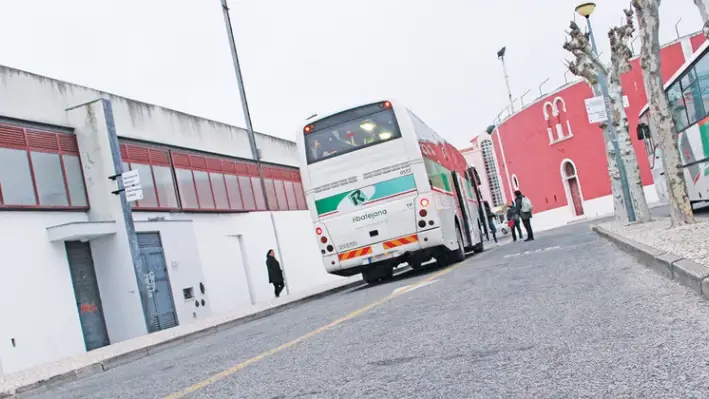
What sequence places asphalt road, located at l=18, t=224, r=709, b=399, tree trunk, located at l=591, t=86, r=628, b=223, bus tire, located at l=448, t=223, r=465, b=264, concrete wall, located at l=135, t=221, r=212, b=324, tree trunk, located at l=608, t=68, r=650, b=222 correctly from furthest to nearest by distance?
concrete wall, located at l=135, t=221, r=212, b=324 → tree trunk, located at l=591, t=86, r=628, b=223 → bus tire, located at l=448, t=223, r=465, b=264 → tree trunk, located at l=608, t=68, r=650, b=222 → asphalt road, located at l=18, t=224, r=709, b=399

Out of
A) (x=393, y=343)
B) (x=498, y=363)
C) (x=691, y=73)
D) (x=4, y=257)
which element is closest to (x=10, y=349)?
(x=4, y=257)

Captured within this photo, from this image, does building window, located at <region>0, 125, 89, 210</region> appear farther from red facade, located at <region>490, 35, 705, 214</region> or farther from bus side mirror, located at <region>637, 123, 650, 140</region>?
red facade, located at <region>490, 35, 705, 214</region>

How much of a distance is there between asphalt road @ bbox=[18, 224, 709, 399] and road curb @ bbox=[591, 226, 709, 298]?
130 millimetres

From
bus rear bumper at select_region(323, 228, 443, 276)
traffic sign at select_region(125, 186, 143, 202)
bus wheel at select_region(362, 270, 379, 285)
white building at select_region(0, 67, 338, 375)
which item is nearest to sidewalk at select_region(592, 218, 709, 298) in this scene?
bus rear bumper at select_region(323, 228, 443, 276)

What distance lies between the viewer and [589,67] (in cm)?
1991

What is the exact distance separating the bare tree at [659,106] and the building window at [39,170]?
13.8m

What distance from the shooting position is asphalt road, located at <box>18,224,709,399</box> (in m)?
4.30

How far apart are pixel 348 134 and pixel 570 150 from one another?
31.3 metres

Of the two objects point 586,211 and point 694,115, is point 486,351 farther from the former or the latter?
point 586,211

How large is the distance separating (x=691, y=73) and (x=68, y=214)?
1540cm

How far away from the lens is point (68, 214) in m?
19.3

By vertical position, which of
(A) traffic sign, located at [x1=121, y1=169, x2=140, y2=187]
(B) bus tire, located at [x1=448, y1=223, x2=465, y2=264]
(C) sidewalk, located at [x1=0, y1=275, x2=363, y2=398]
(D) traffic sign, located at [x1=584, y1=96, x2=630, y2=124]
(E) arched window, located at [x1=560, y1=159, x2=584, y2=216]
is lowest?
(C) sidewalk, located at [x1=0, y1=275, x2=363, y2=398]

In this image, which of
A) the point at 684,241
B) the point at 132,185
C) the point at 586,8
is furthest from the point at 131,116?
the point at 684,241

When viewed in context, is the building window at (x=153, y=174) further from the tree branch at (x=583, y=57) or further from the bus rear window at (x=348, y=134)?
the tree branch at (x=583, y=57)
